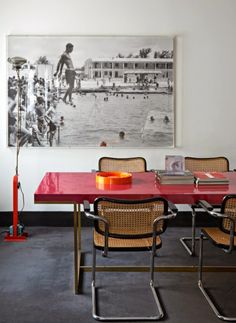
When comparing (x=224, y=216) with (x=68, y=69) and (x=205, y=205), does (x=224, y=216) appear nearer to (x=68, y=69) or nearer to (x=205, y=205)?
(x=205, y=205)

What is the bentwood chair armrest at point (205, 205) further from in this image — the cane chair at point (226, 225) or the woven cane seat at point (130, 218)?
the woven cane seat at point (130, 218)

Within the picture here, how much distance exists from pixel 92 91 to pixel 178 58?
1041 mm

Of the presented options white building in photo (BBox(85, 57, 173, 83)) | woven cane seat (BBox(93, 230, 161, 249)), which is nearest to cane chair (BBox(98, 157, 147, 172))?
white building in photo (BBox(85, 57, 173, 83))

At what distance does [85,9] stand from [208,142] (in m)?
2.04

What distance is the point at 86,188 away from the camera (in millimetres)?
3502

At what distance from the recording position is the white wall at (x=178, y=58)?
527cm

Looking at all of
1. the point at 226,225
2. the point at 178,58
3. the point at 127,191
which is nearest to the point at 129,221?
the point at 127,191

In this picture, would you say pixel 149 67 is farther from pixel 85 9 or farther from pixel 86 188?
pixel 86 188

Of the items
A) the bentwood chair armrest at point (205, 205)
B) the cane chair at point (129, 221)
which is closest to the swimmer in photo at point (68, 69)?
the cane chair at point (129, 221)

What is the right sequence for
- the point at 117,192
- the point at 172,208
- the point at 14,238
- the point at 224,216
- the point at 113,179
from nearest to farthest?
the point at 224,216
the point at 172,208
the point at 117,192
the point at 113,179
the point at 14,238

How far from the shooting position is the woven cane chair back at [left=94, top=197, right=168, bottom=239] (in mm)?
2988

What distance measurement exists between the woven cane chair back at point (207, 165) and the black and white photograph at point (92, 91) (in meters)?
0.74

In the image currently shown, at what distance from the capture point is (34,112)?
5352 millimetres

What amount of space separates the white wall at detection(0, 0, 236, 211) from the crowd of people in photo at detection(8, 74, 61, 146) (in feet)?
0.31
